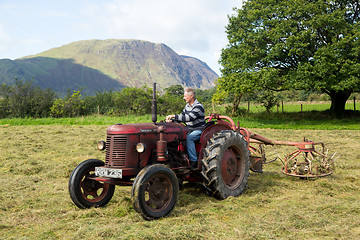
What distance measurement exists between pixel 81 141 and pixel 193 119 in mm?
7271

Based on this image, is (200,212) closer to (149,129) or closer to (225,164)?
(225,164)

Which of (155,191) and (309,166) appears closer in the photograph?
(155,191)

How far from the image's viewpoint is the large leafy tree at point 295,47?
57.3ft

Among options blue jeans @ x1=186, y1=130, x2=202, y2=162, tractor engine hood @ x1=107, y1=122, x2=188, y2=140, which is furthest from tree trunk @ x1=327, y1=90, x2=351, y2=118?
tractor engine hood @ x1=107, y1=122, x2=188, y2=140

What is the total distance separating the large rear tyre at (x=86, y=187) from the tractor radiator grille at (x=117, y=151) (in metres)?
0.40

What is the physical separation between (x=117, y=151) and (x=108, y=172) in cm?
31

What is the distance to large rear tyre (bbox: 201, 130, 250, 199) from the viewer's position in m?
4.96

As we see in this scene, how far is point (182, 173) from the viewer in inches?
198

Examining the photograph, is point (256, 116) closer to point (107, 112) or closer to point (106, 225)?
point (107, 112)

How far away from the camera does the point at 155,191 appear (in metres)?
4.28

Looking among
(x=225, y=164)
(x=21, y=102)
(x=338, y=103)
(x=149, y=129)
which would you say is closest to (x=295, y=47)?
(x=338, y=103)

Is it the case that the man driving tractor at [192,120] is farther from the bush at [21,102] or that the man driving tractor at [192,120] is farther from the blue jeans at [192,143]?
the bush at [21,102]

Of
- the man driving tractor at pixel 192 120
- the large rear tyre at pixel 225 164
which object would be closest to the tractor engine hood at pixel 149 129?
the man driving tractor at pixel 192 120

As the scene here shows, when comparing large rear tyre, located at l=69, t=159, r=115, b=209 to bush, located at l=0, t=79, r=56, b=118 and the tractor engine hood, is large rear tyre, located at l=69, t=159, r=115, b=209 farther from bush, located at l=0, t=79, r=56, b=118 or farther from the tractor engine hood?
bush, located at l=0, t=79, r=56, b=118
